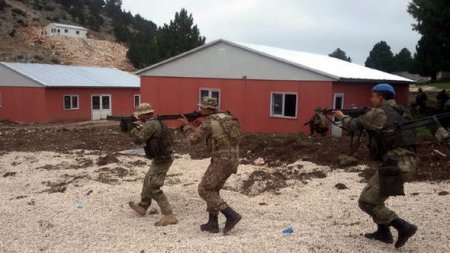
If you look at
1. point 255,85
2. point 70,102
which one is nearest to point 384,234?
point 255,85

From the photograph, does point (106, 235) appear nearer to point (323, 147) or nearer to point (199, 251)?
point (199, 251)

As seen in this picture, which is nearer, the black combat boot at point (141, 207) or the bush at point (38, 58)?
the black combat boot at point (141, 207)

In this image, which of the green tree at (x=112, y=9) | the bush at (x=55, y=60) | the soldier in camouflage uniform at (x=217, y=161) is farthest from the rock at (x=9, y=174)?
the green tree at (x=112, y=9)

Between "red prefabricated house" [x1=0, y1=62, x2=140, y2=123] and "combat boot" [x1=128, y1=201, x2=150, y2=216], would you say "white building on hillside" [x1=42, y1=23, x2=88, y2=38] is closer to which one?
"red prefabricated house" [x1=0, y1=62, x2=140, y2=123]

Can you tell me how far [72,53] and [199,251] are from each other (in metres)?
61.7

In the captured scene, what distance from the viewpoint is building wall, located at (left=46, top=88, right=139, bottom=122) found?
27.6 m

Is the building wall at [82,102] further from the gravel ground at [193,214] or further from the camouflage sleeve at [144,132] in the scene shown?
the camouflage sleeve at [144,132]

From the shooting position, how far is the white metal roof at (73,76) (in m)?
28.0

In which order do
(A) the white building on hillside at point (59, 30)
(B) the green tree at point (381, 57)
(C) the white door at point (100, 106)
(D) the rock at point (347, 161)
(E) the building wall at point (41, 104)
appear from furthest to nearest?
(B) the green tree at point (381, 57) → (A) the white building on hillside at point (59, 30) → (C) the white door at point (100, 106) → (E) the building wall at point (41, 104) → (D) the rock at point (347, 161)

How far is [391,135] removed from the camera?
528cm

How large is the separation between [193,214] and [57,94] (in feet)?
75.5

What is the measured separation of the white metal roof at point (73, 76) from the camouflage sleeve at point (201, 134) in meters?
23.0

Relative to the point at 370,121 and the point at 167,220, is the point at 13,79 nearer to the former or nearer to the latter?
the point at 167,220

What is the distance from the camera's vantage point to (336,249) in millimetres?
5355
